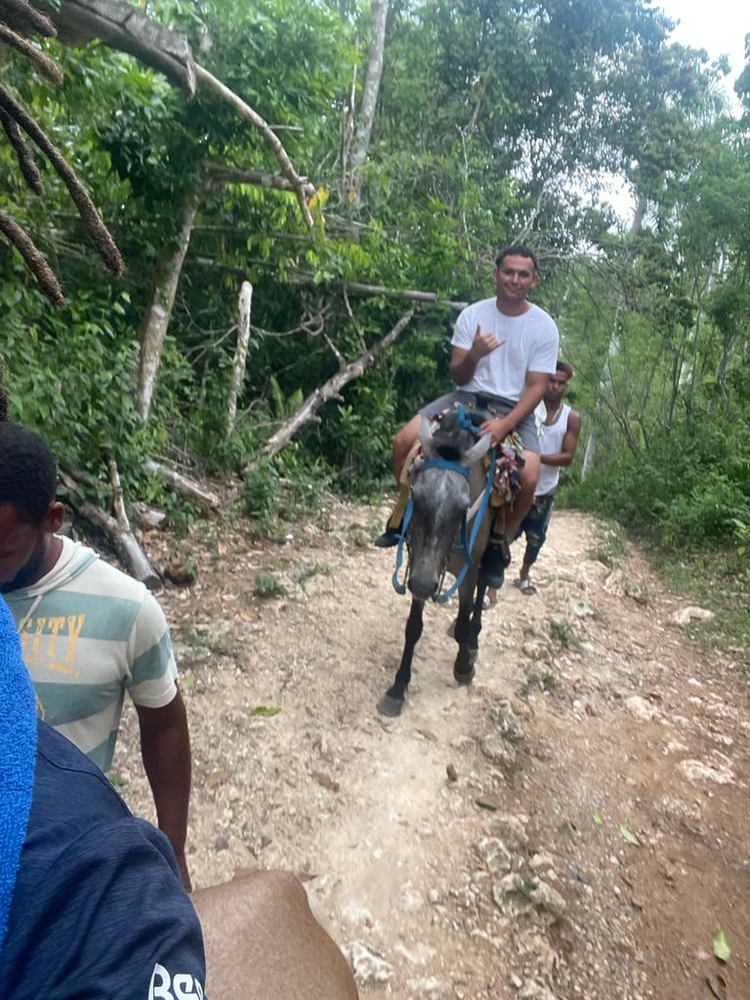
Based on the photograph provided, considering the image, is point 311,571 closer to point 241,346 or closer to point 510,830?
point 510,830

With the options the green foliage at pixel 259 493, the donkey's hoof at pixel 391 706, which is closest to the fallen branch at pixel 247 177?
the green foliage at pixel 259 493

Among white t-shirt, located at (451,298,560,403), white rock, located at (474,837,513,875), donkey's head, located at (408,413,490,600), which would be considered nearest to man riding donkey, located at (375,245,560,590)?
white t-shirt, located at (451,298,560,403)

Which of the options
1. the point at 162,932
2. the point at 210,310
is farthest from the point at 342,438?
the point at 162,932

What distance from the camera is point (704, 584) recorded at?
24.2 ft

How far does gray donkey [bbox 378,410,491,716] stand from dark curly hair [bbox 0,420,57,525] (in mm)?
2499

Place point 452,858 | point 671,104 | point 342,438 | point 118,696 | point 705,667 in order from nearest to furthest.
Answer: point 118,696
point 452,858
point 705,667
point 342,438
point 671,104

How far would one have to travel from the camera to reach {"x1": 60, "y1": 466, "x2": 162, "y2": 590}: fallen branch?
201 inches

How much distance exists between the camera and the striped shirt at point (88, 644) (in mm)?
1517

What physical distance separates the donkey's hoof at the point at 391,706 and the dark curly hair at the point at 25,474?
311 centimetres

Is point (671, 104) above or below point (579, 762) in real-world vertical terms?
above

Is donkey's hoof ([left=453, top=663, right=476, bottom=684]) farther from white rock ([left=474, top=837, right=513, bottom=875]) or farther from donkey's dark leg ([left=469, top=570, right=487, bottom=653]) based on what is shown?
white rock ([left=474, top=837, right=513, bottom=875])

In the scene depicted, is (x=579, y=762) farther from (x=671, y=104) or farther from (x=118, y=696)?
(x=671, y=104)

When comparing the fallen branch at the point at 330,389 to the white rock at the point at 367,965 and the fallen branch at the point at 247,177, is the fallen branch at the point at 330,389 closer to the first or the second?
the fallen branch at the point at 247,177

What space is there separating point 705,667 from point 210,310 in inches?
289
